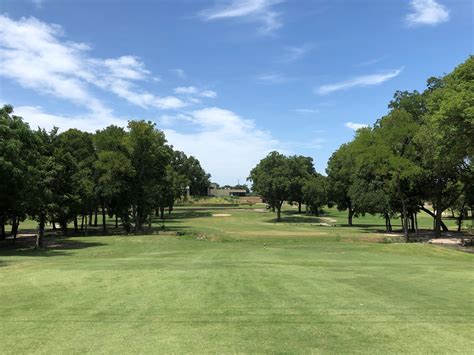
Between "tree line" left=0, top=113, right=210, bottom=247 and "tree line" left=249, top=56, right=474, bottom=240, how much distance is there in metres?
25.8

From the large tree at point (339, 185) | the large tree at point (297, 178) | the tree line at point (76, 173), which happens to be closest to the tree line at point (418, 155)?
the large tree at point (339, 185)

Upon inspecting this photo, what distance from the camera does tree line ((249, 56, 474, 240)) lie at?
1182 inches

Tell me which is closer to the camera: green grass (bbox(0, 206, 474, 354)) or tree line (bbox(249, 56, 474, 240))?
green grass (bbox(0, 206, 474, 354))

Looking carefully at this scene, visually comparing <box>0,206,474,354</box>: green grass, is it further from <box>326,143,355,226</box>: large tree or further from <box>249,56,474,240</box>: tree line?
<box>326,143,355,226</box>: large tree

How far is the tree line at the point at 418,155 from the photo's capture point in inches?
1182

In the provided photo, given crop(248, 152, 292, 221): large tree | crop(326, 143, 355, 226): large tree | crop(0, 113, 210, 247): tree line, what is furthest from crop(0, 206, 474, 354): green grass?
crop(248, 152, 292, 221): large tree

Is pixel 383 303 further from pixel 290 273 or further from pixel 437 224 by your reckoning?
pixel 437 224

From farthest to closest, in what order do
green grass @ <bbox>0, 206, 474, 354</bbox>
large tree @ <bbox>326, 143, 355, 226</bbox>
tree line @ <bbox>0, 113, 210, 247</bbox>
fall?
large tree @ <bbox>326, 143, 355, 226</bbox> → tree line @ <bbox>0, 113, 210, 247</bbox> → green grass @ <bbox>0, 206, 474, 354</bbox>

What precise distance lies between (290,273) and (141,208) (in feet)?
134

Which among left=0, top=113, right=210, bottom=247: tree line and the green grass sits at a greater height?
left=0, top=113, right=210, bottom=247: tree line

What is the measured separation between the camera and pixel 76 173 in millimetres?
41969

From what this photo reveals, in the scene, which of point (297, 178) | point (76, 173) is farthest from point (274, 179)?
point (76, 173)

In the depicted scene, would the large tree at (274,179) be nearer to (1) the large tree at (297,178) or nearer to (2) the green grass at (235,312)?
(1) the large tree at (297,178)

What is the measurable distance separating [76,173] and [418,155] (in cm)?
3544
